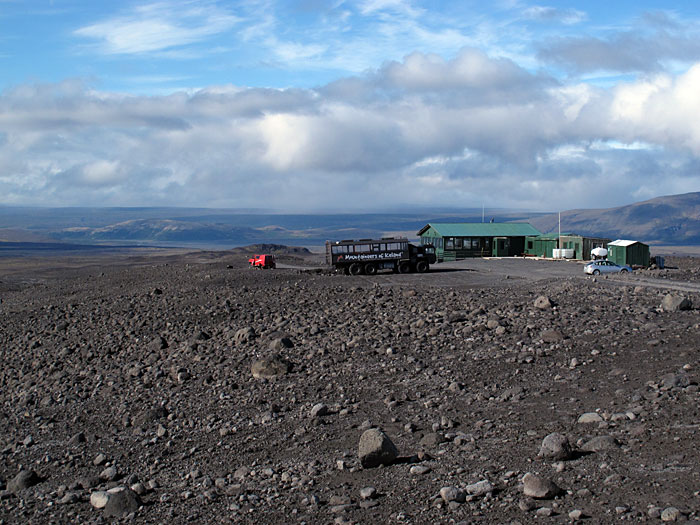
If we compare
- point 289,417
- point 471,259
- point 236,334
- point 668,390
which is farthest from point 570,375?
point 471,259

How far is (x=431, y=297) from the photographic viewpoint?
24688 millimetres

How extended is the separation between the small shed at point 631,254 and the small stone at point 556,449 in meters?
41.1

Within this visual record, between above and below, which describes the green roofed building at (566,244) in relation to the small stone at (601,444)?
above

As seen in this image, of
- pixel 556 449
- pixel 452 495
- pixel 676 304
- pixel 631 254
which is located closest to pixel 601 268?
pixel 631 254

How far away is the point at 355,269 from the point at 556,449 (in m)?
31.3

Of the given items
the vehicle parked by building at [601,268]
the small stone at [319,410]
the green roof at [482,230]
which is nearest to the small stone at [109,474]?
the small stone at [319,410]

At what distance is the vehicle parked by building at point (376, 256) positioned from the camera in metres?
40.4

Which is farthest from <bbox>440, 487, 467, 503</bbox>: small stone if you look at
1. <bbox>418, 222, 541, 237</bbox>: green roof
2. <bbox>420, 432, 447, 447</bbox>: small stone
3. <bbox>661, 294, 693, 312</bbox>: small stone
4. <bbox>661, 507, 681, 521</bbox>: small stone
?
<bbox>418, 222, 541, 237</bbox>: green roof

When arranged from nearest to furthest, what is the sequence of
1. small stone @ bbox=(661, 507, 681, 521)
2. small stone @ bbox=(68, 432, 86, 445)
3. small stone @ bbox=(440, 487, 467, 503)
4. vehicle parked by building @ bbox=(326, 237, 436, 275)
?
1. small stone @ bbox=(661, 507, 681, 521)
2. small stone @ bbox=(440, 487, 467, 503)
3. small stone @ bbox=(68, 432, 86, 445)
4. vehicle parked by building @ bbox=(326, 237, 436, 275)

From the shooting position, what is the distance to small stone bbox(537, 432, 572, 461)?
934cm

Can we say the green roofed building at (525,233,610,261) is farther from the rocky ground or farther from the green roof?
the rocky ground

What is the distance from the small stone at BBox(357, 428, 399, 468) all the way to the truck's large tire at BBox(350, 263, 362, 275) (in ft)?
99.3

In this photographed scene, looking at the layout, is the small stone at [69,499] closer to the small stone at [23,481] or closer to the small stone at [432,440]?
the small stone at [23,481]

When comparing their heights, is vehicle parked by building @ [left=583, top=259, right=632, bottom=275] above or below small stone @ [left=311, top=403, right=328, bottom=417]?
above
